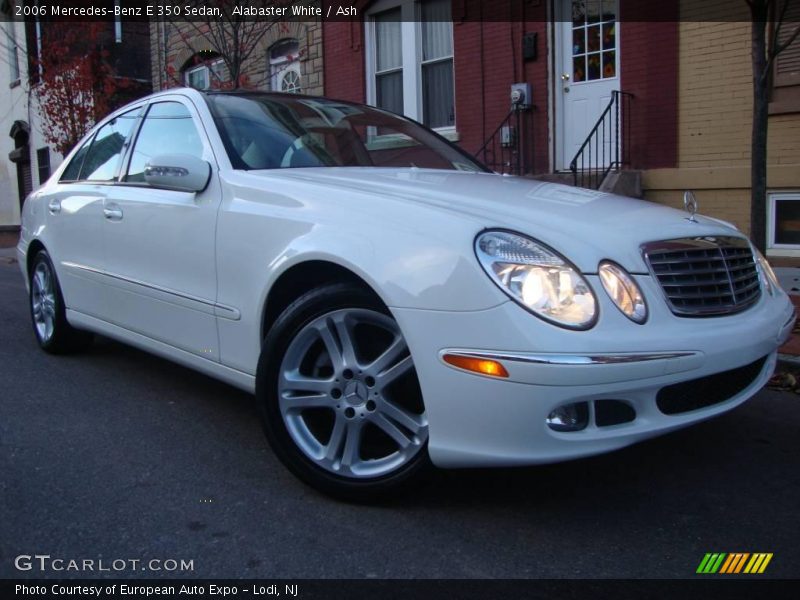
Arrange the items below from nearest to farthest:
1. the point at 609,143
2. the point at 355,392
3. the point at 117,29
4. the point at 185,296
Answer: the point at 355,392, the point at 185,296, the point at 609,143, the point at 117,29

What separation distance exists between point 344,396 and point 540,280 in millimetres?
899

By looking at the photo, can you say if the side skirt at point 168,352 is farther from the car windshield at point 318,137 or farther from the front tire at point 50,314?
the car windshield at point 318,137

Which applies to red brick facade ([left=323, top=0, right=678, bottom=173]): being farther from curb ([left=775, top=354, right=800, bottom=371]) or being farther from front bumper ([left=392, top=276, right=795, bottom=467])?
front bumper ([left=392, top=276, right=795, bottom=467])

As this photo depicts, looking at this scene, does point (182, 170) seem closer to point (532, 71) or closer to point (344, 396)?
point (344, 396)

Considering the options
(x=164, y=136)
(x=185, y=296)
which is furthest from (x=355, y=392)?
(x=164, y=136)

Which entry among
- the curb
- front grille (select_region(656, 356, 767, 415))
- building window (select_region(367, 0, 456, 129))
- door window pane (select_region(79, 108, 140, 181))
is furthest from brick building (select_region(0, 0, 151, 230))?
front grille (select_region(656, 356, 767, 415))

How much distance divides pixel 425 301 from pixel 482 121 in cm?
846

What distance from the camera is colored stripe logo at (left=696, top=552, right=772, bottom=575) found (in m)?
2.63

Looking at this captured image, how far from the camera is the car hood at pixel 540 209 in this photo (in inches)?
110

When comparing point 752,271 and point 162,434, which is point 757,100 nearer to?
point 752,271

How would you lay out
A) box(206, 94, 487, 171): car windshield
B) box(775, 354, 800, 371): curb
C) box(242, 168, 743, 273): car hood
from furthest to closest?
1. box(775, 354, 800, 371): curb
2. box(206, 94, 487, 171): car windshield
3. box(242, 168, 743, 273): car hood

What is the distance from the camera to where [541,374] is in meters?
2.53

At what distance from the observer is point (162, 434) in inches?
157

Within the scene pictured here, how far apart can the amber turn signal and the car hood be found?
17.4 inches
